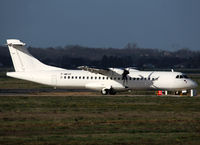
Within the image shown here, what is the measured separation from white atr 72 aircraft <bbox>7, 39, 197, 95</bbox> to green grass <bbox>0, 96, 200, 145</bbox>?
505 cm

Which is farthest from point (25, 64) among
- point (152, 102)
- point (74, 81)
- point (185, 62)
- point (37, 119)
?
point (185, 62)

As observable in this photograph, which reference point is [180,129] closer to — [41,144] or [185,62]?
[41,144]

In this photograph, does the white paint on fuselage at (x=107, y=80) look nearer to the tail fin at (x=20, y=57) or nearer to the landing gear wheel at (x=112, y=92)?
the landing gear wheel at (x=112, y=92)

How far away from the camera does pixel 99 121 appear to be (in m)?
23.9

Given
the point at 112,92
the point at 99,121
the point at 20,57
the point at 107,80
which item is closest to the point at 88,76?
the point at 107,80

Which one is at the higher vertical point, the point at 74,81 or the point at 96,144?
the point at 74,81

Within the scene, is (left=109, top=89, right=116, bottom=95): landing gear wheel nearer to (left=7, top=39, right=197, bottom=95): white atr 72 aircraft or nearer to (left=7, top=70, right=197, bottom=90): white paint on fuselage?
(left=7, top=39, right=197, bottom=95): white atr 72 aircraft

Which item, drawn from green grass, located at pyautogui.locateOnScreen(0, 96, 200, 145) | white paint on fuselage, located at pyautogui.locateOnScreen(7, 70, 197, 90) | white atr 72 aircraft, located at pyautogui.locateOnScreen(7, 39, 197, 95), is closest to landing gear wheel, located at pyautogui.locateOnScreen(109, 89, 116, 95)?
white atr 72 aircraft, located at pyautogui.locateOnScreen(7, 39, 197, 95)

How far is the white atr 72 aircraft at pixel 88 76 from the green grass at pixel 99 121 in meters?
5.05

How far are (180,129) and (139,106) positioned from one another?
11088 mm

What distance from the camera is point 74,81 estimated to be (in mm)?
42875

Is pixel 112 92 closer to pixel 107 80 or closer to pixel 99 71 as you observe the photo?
pixel 107 80

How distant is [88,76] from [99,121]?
19.3 meters

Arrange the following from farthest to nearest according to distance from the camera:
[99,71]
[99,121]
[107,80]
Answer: [107,80]
[99,71]
[99,121]
